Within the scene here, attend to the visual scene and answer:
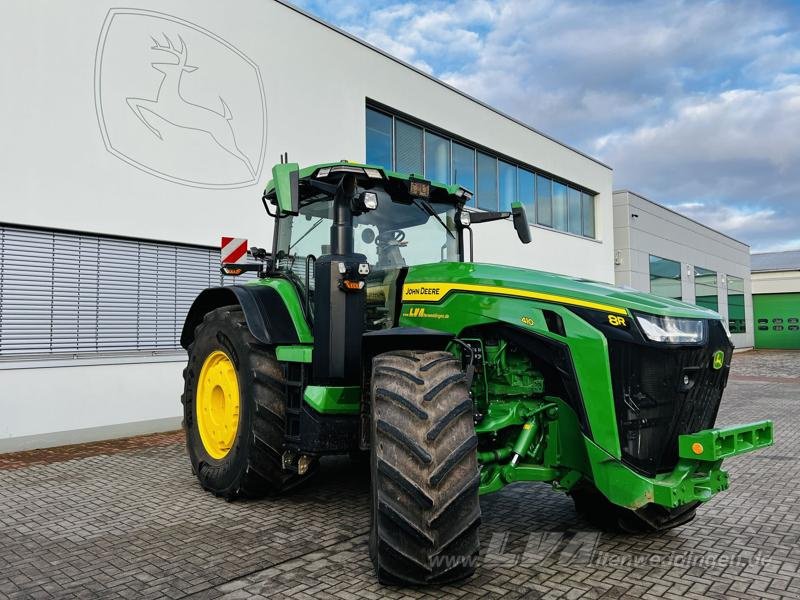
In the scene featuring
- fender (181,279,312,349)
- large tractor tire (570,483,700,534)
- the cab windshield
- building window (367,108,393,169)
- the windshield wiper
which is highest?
building window (367,108,393,169)

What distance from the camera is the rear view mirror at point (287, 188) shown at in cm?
373

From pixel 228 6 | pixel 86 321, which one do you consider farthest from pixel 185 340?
pixel 228 6

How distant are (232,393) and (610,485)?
2878 millimetres

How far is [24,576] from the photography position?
3287 mm

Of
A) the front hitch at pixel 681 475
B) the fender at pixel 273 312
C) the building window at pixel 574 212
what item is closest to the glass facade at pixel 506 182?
the building window at pixel 574 212

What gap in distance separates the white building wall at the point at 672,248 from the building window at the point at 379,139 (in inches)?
468

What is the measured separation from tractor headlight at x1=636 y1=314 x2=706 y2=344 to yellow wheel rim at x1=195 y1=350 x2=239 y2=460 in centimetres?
293

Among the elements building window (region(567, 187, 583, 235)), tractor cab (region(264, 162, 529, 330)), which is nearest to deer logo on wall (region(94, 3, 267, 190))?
tractor cab (region(264, 162, 529, 330))

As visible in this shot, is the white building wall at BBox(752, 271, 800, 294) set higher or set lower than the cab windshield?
higher

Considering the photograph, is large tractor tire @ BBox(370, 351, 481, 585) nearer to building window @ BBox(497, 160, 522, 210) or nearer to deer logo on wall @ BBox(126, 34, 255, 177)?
deer logo on wall @ BBox(126, 34, 255, 177)

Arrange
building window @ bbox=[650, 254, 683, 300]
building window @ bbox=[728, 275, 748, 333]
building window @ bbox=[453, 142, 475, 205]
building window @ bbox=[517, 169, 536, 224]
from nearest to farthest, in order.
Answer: building window @ bbox=[453, 142, 475, 205] < building window @ bbox=[517, 169, 536, 224] < building window @ bbox=[650, 254, 683, 300] < building window @ bbox=[728, 275, 748, 333]

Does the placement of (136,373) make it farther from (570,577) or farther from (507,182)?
(507,182)

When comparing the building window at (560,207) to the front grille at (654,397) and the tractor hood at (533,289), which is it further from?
the front grille at (654,397)

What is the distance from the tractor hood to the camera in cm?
345
